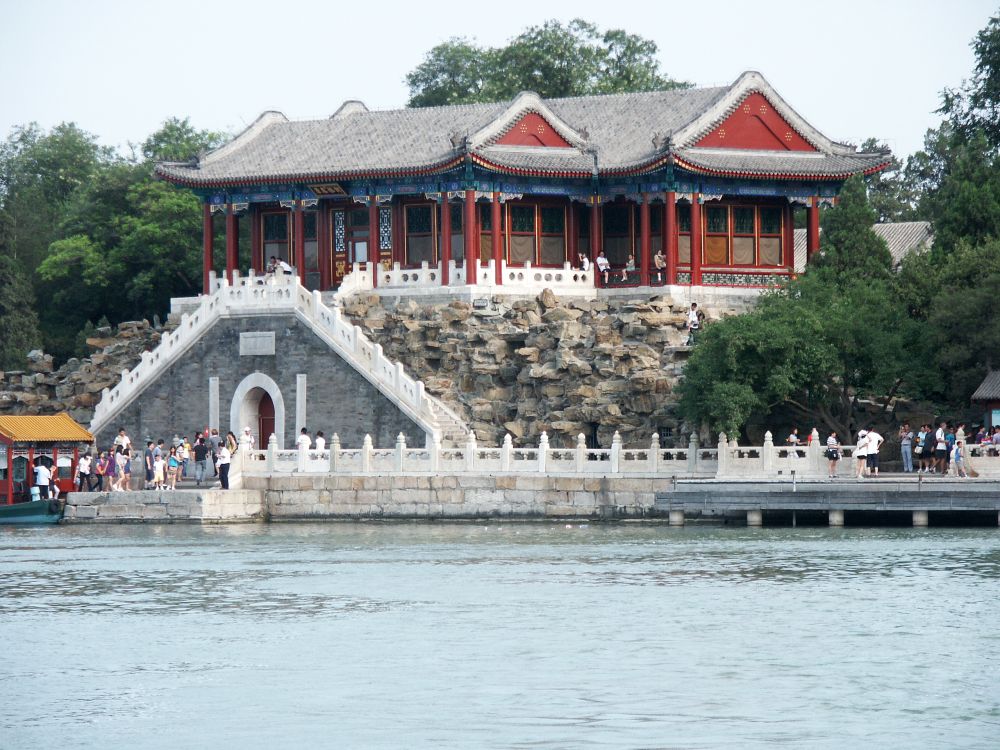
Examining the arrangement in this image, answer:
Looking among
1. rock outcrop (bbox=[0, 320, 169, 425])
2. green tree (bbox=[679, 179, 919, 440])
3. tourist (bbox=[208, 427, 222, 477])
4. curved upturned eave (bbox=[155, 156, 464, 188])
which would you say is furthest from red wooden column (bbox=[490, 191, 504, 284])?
rock outcrop (bbox=[0, 320, 169, 425])

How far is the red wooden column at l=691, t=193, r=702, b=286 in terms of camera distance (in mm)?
53781

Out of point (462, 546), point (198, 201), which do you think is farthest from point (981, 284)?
point (198, 201)

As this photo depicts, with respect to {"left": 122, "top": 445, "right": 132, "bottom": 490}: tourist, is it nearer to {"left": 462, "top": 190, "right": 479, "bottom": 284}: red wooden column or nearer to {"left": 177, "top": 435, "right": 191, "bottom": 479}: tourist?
{"left": 177, "top": 435, "right": 191, "bottom": 479}: tourist

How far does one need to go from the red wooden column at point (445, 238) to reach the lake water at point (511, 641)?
11.6 meters

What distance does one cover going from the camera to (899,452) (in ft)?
155

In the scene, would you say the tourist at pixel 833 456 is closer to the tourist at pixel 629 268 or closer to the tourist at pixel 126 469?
the tourist at pixel 629 268

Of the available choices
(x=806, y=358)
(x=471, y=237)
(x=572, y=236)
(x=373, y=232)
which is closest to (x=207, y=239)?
(x=373, y=232)

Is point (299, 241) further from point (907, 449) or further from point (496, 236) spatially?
point (907, 449)

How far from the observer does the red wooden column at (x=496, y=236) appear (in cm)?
5359

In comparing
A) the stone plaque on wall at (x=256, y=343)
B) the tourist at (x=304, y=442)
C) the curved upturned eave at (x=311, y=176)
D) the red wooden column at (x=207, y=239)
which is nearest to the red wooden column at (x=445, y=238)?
the curved upturned eave at (x=311, y=176)

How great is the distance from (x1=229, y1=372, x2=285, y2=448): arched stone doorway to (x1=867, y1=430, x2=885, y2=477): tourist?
15252 millimetres

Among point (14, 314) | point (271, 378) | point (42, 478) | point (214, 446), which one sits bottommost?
point (42, 478)

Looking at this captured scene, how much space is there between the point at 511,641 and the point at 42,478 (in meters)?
21.3

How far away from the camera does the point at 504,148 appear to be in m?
54.7
